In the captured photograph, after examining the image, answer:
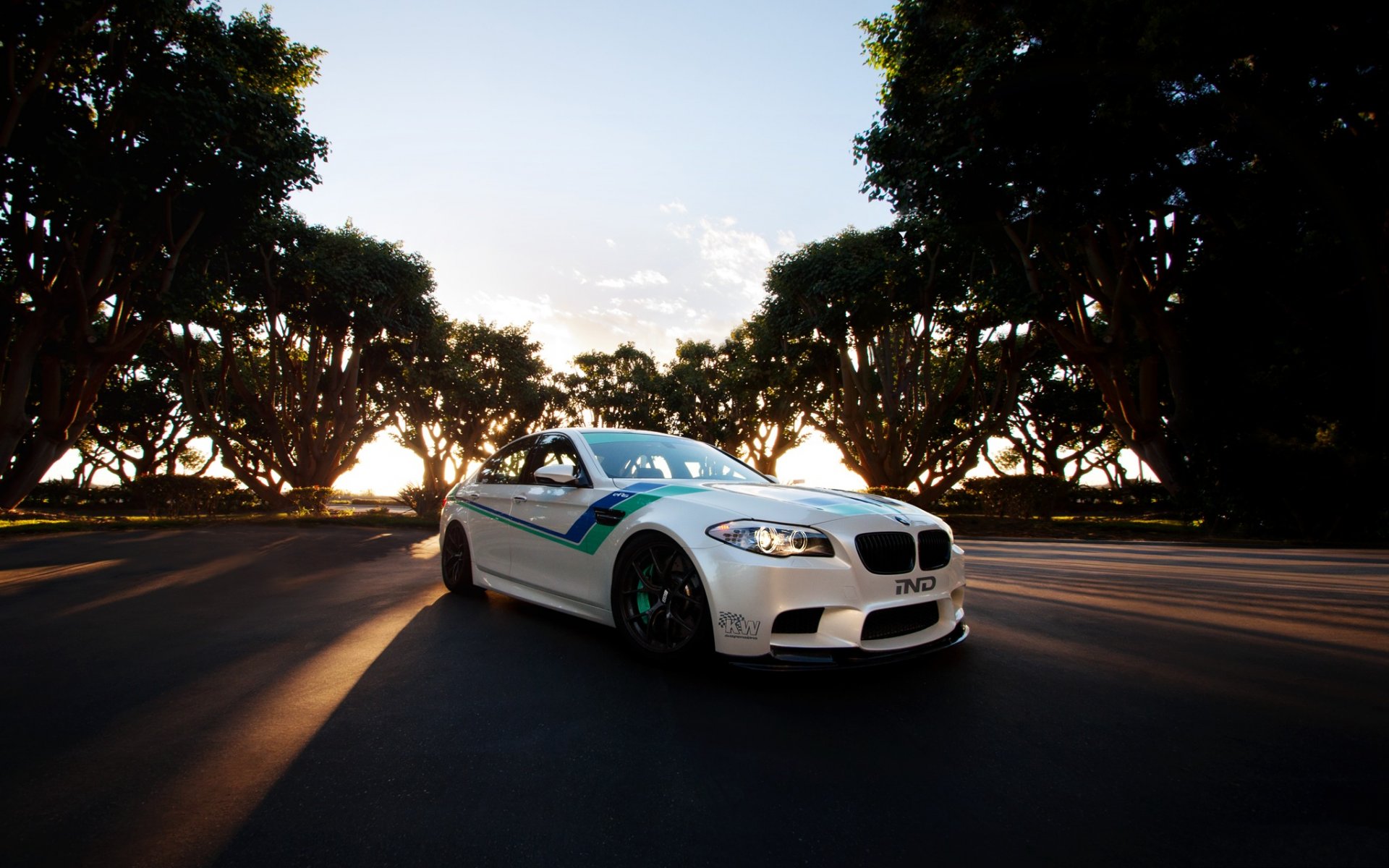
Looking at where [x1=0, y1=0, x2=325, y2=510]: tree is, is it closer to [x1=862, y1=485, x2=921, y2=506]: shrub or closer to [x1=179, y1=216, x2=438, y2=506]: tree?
[x1=179, y1=216, x2=438, y2=506]: tree

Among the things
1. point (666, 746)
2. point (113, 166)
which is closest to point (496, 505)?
point (666, 746)

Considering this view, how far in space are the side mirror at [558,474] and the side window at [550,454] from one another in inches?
11.7

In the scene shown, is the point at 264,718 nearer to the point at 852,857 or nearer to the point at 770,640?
the point at 770,640

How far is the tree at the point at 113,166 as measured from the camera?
41.7ft

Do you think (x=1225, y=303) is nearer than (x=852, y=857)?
No

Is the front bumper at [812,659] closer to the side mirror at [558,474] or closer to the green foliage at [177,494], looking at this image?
the side mirror at [558,474]

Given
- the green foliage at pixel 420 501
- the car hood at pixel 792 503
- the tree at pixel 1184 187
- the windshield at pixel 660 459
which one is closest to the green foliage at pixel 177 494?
the green foliage at pixel 420 501

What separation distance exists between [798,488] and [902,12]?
14751mm

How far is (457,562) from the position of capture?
22.3 ft

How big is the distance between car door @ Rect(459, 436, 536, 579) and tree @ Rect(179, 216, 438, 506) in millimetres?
16317

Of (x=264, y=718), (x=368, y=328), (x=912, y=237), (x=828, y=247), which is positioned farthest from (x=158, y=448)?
(x=264, y=718)

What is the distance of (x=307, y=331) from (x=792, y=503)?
22.9 m

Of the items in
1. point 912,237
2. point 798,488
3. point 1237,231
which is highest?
point 912,237

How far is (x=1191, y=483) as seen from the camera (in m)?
16.2
